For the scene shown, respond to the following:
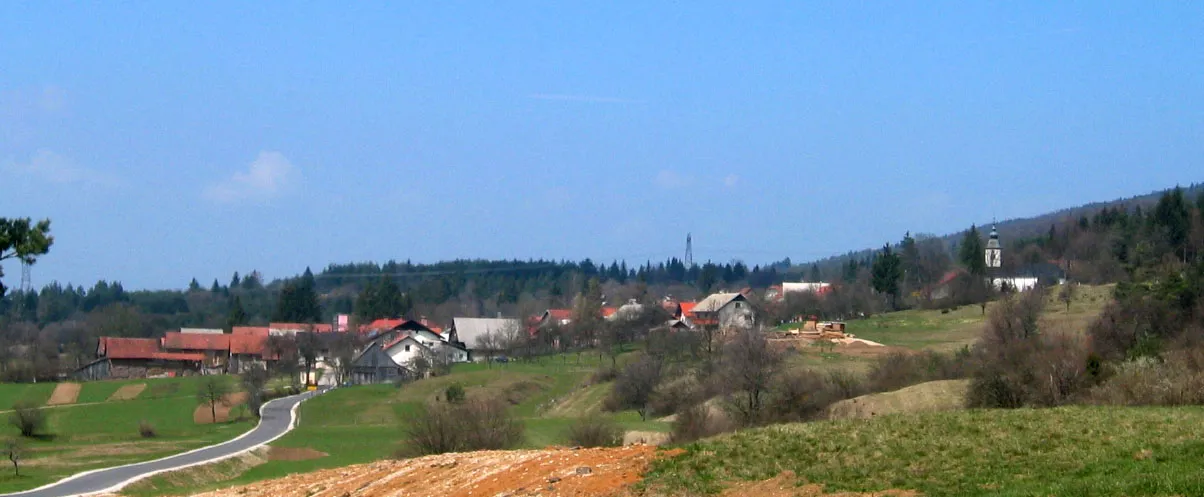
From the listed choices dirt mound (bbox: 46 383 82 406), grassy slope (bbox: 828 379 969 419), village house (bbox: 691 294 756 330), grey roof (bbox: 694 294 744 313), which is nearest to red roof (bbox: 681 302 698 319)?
village house (bbox: 691 294 756 330)

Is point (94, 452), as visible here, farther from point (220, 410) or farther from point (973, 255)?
point (973, 255)

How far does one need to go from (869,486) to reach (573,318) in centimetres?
11294

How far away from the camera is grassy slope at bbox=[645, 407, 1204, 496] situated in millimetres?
14109

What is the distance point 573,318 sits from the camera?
128125 millimetres

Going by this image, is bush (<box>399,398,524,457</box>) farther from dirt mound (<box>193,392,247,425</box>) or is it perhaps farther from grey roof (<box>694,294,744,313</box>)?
grey roof (<box>694,294,744,313</box>)

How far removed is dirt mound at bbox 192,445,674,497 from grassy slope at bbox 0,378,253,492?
19.9m

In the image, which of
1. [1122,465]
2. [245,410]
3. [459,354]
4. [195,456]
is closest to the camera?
[1122,465]

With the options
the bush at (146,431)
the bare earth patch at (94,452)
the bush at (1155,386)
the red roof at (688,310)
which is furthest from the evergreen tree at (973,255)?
the bush at (1155,386)

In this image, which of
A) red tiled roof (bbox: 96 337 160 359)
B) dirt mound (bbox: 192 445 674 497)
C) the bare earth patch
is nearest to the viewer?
dirt mound (bbox: 192 445 674 497)

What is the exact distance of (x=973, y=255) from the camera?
435 feet

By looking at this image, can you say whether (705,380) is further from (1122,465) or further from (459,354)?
(459,354)

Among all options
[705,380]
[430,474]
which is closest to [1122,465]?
[430,474]

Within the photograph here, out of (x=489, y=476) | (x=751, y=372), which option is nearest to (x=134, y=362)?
(x=751, y=372)

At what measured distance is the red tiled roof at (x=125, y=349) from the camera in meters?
127
